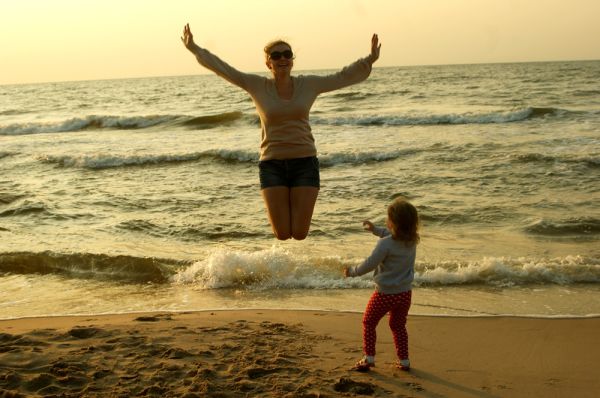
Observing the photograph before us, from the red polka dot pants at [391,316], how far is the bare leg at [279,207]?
0.98 m

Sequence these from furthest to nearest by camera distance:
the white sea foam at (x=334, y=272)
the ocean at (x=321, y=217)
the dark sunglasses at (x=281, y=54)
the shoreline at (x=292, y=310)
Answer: the white sea foam at (x=334, y=272), the ocean at (x=321, y=217), the shoreline at (x=292, y=310), the dark sunglasses at (x=281, y=54)

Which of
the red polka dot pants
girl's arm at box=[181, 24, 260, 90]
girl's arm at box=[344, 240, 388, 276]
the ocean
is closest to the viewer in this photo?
girl's arm at box=[344, 240, 388, 276]

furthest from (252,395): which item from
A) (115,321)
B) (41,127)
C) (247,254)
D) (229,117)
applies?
(41,127)

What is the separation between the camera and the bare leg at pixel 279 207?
243 inches

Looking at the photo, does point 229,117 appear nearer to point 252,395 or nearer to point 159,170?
point 159,170

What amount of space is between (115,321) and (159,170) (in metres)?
13.0

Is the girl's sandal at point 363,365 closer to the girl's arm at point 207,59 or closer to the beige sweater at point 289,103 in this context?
the beige sweater at point 289,103

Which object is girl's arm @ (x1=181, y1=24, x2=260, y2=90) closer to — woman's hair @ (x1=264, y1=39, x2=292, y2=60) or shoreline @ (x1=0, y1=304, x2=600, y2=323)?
woman's hair @ (x1=264, y1=39, x2=292, y2=60)

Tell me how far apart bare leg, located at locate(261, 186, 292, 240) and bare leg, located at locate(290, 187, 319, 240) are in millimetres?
45

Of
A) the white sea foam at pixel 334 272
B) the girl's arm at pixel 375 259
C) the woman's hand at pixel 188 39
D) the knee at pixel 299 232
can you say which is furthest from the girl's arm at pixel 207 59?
the white sea foam at pixel 334 272

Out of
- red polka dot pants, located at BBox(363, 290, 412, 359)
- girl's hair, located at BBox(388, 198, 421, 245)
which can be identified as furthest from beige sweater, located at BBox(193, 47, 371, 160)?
red polka dot pants, located at BBox(363, 290, 412, 359)

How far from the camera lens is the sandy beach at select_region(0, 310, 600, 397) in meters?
5.33

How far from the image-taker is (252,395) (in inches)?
203

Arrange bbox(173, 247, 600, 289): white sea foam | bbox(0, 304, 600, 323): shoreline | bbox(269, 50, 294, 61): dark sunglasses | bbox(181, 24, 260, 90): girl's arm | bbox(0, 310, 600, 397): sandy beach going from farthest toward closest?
bbox(173, 247, 600, 289): white sea foam, bbox(0, 304, 600, 323): shoreline, bbox(269, 50, 294, 61): dark sunglasses, bbox(181, 24, 260, 90): girl's arm, bbox(0, 310, 600, 397): sandy beach
